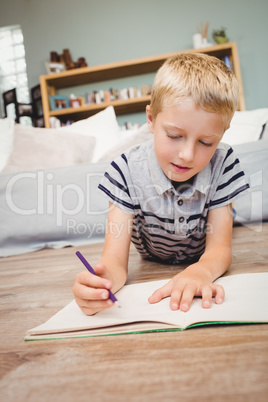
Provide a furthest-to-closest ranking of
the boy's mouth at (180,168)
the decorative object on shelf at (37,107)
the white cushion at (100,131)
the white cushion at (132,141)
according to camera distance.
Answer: the decorative object on shelf at (37,107), the white cushion at (100,131), the white cushion at (132,141), the boy's mouth at (180,168)

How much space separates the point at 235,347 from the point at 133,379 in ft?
0.44

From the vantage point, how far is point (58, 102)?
Result: 3.56m

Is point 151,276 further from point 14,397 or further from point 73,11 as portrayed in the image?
point 73,11

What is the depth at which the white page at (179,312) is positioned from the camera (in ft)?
1.59

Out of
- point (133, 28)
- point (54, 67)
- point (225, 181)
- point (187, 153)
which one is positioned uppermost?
point (133, 28)

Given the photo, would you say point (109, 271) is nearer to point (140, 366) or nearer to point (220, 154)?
point (140, 366)

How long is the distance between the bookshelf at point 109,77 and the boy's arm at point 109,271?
273 centimetres

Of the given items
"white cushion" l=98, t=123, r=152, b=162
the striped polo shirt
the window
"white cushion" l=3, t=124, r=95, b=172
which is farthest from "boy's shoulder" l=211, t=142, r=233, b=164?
the window

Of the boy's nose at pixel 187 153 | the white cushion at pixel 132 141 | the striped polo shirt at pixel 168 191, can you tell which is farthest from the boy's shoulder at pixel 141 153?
the white cushion at pixel 132 141

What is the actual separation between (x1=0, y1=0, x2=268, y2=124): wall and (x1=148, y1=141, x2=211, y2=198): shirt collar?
305 cm

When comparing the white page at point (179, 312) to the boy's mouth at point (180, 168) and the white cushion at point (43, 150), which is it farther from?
the white cushion at point (43, 150)

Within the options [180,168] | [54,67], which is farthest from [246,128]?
[54,67]

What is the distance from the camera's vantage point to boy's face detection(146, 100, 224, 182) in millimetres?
648

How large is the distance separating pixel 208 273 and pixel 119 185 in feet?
1.07
